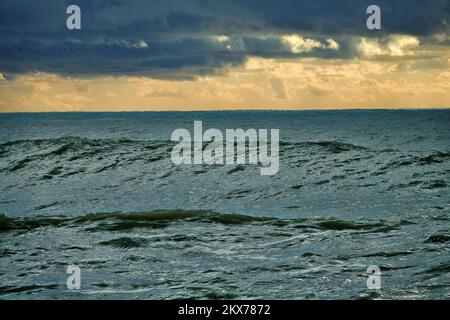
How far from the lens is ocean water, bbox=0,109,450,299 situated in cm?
973

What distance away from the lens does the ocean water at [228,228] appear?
31.9 ft

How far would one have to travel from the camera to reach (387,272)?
10156mm

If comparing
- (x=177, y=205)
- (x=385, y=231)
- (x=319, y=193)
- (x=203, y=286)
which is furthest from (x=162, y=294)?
(x=319, y=193)

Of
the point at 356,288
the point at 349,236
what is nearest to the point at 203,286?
the point at 356,288

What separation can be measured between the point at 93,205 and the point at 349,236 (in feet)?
29.4

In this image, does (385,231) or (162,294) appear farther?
(385,231)

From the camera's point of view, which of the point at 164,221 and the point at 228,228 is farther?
the point at 164,221

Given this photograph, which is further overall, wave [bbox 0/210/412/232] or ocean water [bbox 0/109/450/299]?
wave [bbox 0/210/412/232]

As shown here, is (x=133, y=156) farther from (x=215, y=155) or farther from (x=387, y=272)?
(x=387, y=272)

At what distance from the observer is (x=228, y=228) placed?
14695 millimetres

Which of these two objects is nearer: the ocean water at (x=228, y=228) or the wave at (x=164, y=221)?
the ocean water at (x=228, y=228)

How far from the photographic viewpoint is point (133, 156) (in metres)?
30.3

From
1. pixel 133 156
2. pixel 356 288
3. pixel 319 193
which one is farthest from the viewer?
pixel 133 156

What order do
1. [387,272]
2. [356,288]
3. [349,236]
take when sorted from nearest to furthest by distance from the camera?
1. [356,288]
2. [387,272]
3. [349,236]
